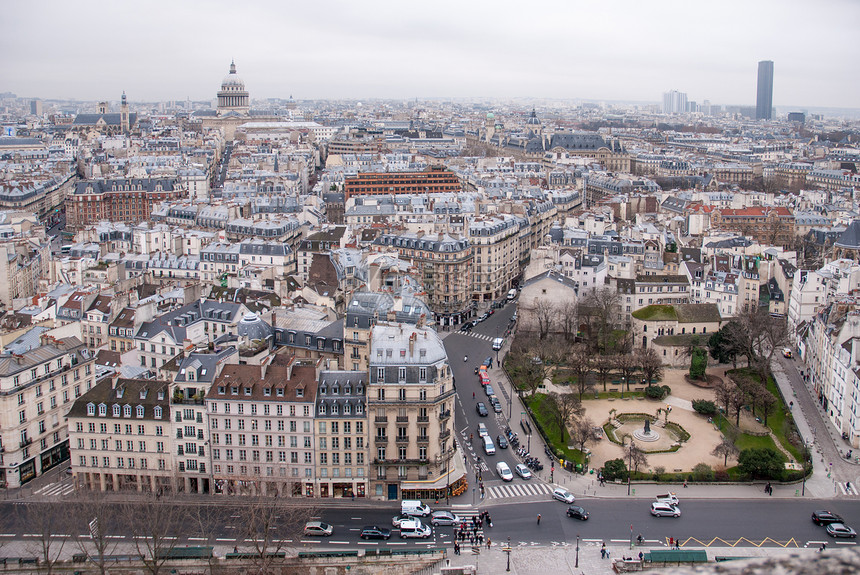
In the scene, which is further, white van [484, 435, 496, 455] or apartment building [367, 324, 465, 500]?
white van [484, 435, 496, 455]

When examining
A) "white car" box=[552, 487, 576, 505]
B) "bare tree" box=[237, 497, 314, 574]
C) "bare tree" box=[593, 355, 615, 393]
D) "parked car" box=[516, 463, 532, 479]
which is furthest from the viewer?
"bare tree" box=[593, 355, 615, 393]

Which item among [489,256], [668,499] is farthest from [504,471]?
[489,256]

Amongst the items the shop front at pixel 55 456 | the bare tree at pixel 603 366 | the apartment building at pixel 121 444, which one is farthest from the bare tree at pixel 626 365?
the shop front at pixel 55 456

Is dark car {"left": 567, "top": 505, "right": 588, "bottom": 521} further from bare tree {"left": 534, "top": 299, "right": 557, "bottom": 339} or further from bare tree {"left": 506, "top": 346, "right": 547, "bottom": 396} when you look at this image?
bare tree {"left": 534, "top": 299, "right": 557, "bottom": 339}

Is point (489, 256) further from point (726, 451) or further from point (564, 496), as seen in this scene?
point (564, 496)

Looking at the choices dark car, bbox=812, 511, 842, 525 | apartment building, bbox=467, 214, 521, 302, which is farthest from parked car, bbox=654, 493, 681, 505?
apartment building, bbox=467, 214, 521, 302

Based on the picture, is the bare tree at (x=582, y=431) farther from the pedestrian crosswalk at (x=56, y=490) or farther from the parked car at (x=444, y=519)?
the pedestrian crosswalk at (x=56, y=490)

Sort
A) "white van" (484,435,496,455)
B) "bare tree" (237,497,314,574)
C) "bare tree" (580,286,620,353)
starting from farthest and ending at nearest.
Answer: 1. "bare tree" (580,286,620,353)
2. "white van" (484,435,496,455)
3. "bare tree" (237,497,314,574)
